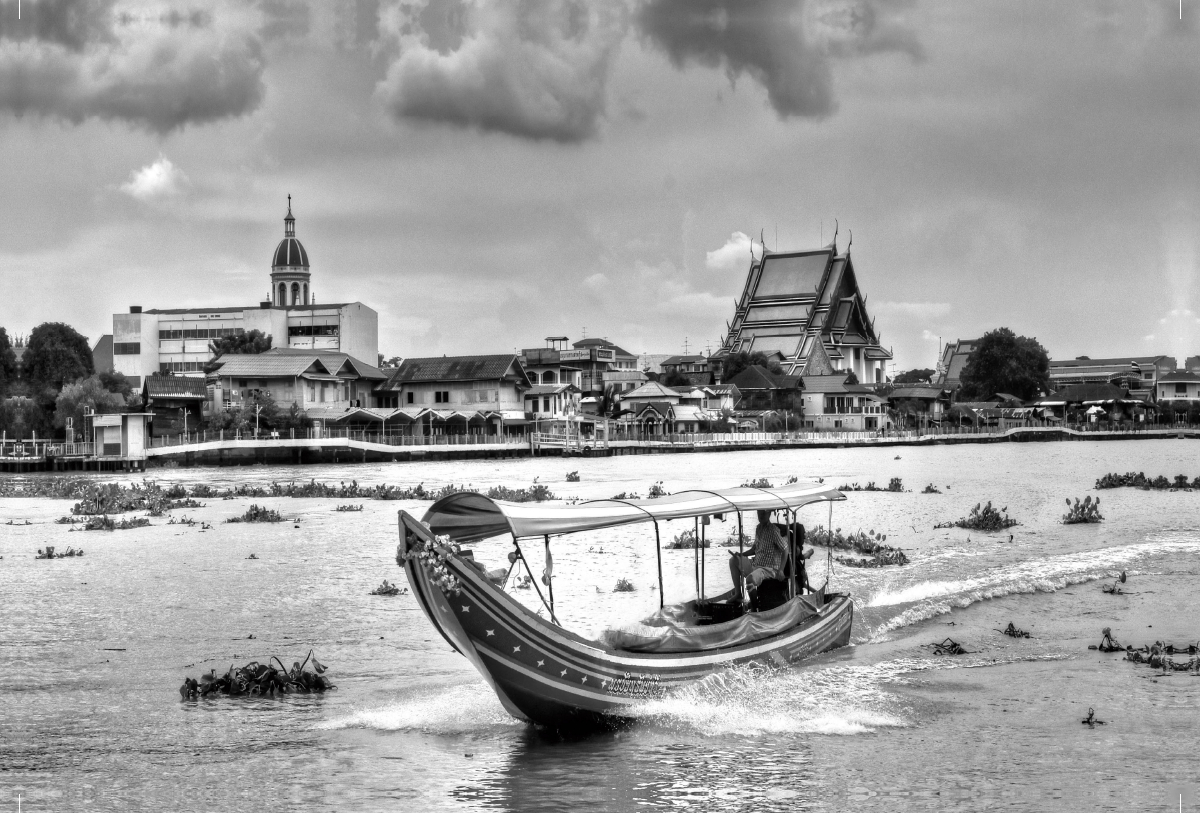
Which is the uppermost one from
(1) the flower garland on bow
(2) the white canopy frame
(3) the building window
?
(3) the building window

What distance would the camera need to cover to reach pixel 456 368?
293 ft

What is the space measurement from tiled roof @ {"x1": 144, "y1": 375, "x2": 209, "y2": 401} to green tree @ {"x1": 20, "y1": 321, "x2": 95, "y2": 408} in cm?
1418

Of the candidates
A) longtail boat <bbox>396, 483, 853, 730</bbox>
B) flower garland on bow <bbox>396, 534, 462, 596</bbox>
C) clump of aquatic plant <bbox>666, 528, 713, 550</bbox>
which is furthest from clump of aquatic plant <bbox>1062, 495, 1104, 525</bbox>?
flower garland on bow <bbox>396, 534, 462, 596</bbox>

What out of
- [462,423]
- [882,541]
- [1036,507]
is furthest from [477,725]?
[462,423]

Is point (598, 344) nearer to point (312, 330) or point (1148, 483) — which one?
point (312, 330)

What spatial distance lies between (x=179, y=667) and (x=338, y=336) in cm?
9112

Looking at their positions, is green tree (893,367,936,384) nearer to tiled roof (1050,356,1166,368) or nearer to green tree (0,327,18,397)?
tiled roof (1050,356,1166,368)

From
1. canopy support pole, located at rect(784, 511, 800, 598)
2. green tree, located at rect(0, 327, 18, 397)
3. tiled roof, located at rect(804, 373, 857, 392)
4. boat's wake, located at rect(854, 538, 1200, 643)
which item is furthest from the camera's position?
tiled roof, located at rect(804, 373, 857, 392)

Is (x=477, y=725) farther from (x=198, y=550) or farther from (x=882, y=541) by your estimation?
(x=882, y=541)

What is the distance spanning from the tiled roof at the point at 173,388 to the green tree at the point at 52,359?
46.5 ft

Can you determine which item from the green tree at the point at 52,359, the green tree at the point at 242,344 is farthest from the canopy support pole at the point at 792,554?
the green tree at the point at 242,344

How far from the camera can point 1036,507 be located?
3519 centimetres

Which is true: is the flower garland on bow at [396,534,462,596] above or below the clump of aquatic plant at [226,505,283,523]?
above

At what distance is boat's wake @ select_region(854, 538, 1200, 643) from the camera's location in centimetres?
1777
